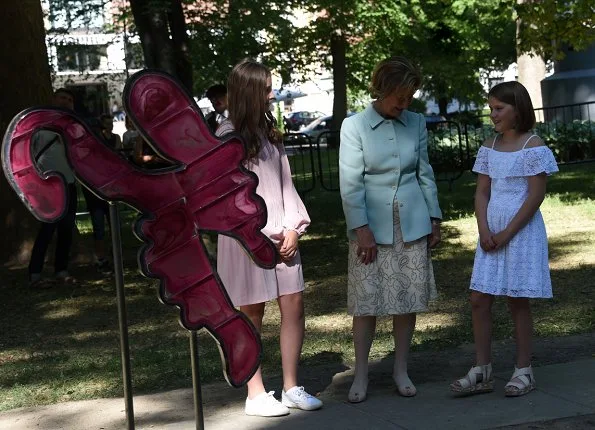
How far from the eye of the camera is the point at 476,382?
21.7 feet

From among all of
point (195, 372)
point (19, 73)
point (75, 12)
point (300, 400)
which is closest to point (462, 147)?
point (75, 12)

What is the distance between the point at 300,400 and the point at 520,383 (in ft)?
4.07

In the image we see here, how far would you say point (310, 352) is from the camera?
809cm

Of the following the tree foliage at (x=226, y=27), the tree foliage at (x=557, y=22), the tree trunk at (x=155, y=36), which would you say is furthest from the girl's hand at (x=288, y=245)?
the tree foliage at (x=226, y=27)

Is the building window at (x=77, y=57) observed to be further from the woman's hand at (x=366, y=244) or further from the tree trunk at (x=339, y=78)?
the tree trunk at (x=339, y=78)

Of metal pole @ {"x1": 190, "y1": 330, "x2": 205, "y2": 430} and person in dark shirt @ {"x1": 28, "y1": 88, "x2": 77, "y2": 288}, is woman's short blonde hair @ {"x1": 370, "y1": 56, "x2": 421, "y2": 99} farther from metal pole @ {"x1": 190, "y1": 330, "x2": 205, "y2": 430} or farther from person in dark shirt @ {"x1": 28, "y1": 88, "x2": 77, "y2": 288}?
person in dark shirt @ {"x1": 28, "y1": 88, "x2": 77, "y2": 288}

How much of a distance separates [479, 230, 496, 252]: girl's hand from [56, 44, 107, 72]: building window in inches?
677

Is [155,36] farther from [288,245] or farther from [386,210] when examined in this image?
[288,245]

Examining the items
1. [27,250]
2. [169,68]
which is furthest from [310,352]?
[169,68]

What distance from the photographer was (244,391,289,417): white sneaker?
20.8 feet

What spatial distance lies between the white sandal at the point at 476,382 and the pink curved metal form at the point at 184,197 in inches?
83.0

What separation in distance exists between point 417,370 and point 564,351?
1.04m

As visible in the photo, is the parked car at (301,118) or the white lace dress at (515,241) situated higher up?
the parked car at (301,118)

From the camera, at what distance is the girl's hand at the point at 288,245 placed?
244 inches
